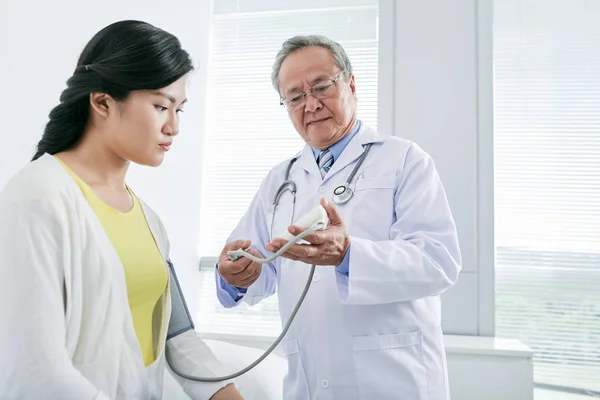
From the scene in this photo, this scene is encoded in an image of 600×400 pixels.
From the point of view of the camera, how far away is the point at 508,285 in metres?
2.37

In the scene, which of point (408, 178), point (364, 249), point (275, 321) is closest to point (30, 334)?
point (364, 249)

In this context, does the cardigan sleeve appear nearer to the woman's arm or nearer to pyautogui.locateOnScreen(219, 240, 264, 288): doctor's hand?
the woman's arm

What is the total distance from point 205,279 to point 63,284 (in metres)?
1.99

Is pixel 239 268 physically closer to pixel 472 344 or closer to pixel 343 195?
pixel 343 195

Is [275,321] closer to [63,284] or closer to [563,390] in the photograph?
[563,390]

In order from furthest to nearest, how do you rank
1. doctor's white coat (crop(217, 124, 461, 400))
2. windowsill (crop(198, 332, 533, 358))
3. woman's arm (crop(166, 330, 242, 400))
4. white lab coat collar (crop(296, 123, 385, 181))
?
windowsill (crop(198, 332, 533, 358)) < white lab coat collar (crop(296, 123, 385, 181)) < doctor's white coat (crop(217, 124, 461, 400)) < woman's arm (crop(166, 330, 242, 400))

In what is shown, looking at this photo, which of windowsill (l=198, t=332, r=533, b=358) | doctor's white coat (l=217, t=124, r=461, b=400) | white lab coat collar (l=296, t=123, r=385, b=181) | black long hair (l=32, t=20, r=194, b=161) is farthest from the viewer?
windowsill (l=198, t=332, r=533, b=358)

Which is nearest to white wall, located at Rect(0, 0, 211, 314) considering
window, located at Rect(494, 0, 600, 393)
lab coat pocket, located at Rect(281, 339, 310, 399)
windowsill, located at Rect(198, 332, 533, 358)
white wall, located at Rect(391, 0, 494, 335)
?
windowsill, located at Rect(198, 332, 533, 358)

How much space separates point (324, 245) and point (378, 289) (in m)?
0.19

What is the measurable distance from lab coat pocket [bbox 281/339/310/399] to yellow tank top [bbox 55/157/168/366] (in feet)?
1.36

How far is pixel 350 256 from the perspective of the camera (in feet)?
3.71

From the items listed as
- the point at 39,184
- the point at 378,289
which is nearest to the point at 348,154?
the point at 378,289

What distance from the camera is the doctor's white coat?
1.17 metres

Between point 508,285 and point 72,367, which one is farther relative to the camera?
point 508,285
